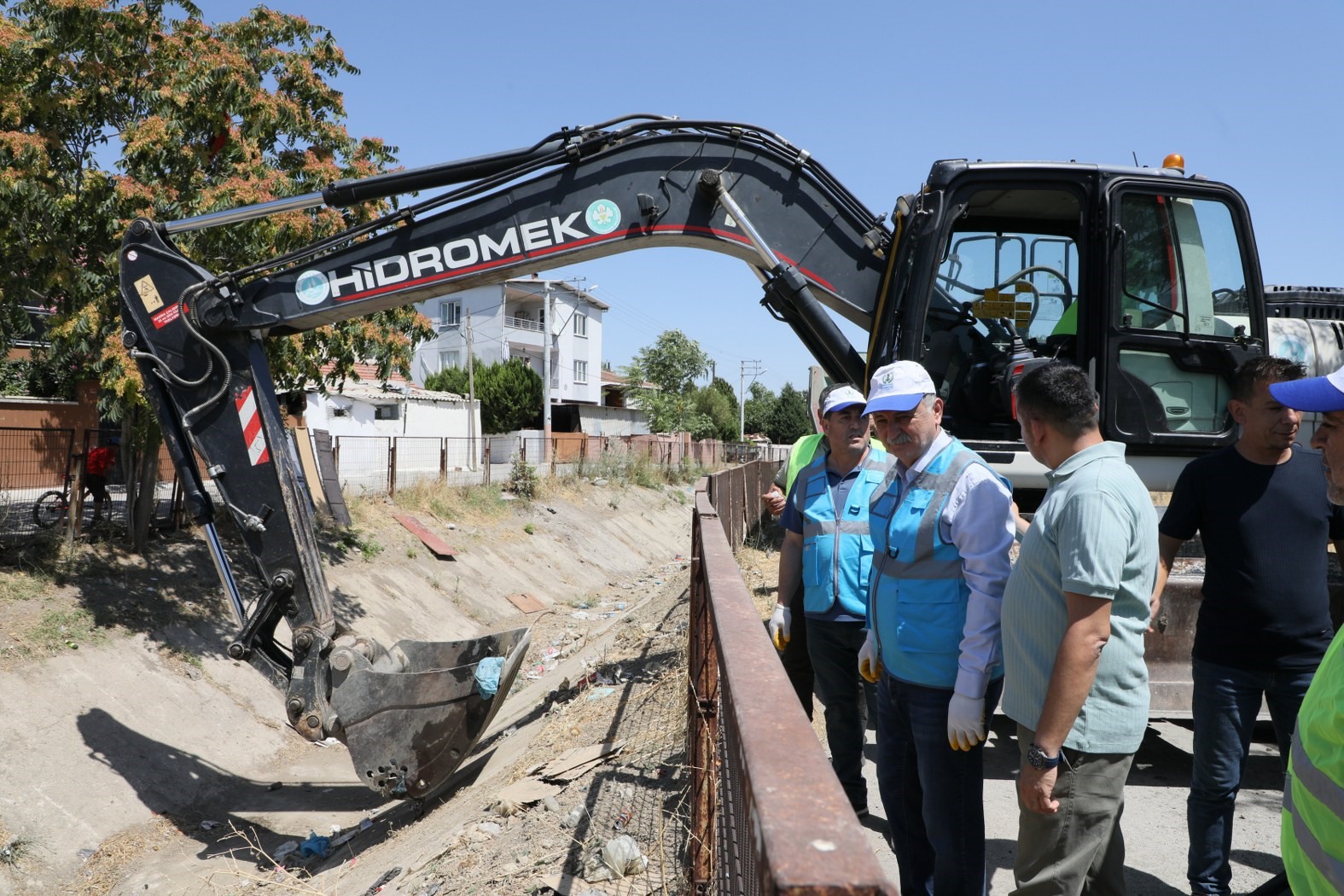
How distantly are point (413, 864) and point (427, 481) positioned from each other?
12.0 meters

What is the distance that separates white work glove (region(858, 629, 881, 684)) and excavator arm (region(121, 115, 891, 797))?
215 centimetres

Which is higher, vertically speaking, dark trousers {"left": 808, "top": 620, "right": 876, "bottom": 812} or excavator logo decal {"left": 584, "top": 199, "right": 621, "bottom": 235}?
excavator logo decal {"left": 584, "top": 199, "right": 621, "bottom": 235}

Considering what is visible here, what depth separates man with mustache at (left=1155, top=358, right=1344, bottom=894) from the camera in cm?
319

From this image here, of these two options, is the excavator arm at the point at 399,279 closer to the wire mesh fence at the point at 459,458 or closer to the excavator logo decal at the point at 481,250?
the excavator logo decal at the point at 481,250

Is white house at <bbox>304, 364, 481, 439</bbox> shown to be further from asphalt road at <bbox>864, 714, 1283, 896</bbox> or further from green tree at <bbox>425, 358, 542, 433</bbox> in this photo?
asphalt road at <bbox>864, 714, 1283, 896</bbox>

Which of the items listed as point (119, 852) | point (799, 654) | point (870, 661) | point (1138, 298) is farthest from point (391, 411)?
point (870, 661)

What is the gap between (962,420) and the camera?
5168mm

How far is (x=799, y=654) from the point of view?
4.66 m

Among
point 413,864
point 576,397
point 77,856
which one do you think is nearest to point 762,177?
point 413,864

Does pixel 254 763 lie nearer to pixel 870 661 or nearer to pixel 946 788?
pixel 870 661

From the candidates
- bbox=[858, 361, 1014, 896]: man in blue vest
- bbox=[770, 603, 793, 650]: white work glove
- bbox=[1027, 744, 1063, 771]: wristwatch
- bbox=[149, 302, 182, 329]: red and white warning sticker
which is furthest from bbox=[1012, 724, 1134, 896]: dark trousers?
bbox=[149, 302, 182, 329]: red and white warning sticker

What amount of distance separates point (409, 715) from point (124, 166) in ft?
21.0

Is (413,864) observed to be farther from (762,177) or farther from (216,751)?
(762,177)

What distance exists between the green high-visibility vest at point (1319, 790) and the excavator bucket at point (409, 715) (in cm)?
471
